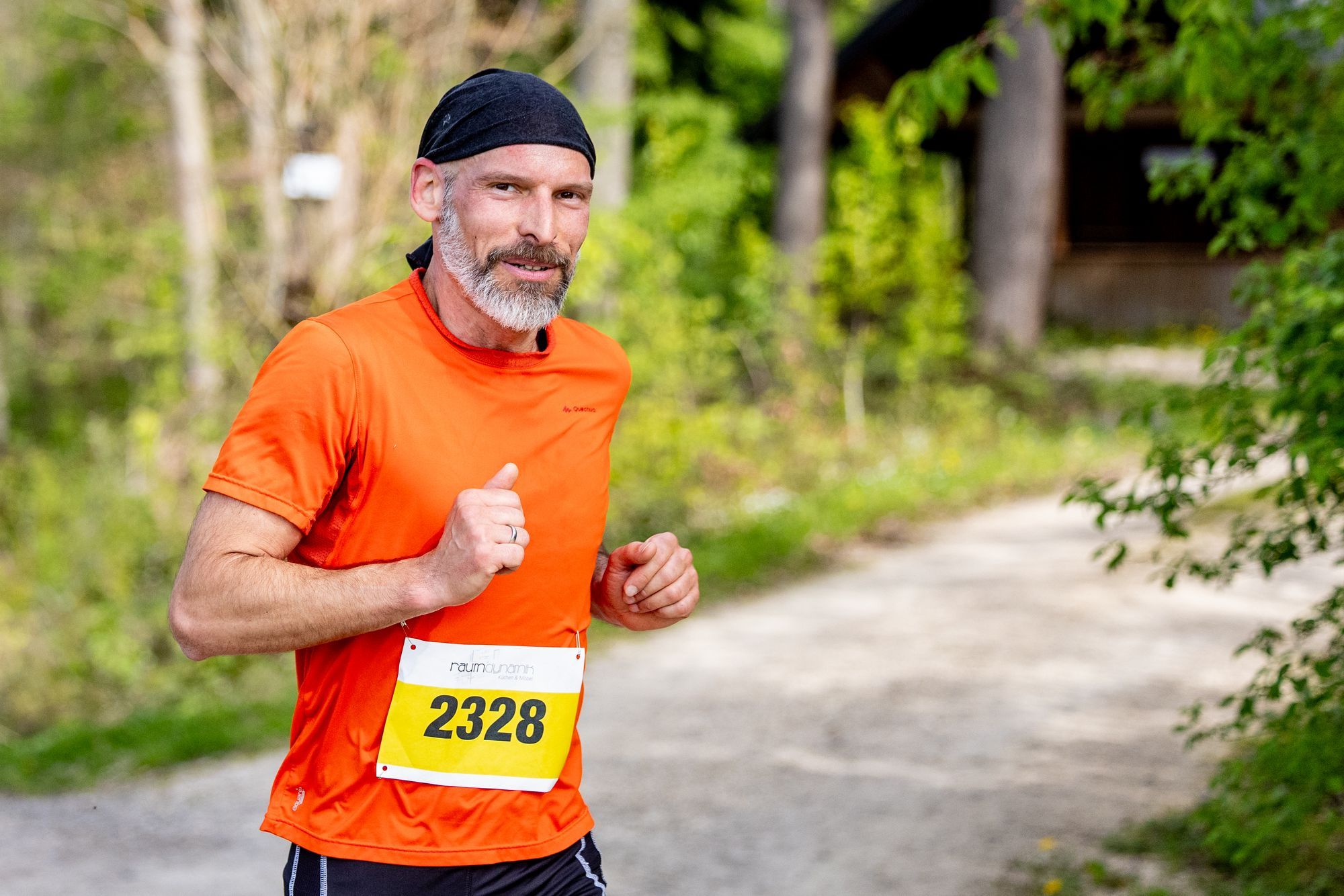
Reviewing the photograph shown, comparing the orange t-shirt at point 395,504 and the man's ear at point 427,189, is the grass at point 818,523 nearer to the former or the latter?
the orange t-shirt at point 395,504

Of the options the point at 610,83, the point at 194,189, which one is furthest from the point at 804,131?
the point at 194,189

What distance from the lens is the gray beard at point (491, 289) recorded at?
6.70 ft

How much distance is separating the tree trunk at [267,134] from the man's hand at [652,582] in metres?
5.30

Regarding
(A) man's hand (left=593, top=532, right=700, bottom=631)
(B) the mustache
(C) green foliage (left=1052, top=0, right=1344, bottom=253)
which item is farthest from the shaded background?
(B) the mustache

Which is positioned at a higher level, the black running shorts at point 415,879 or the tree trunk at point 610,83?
the tree trunk at point 610,83

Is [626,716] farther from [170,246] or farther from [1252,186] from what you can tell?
[170,246]

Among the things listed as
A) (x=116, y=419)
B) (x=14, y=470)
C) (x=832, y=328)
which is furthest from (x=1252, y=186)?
(x=116, y=419)

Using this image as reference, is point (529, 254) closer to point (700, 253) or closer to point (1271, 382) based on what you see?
point (1271, 382)

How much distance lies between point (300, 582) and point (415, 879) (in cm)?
51

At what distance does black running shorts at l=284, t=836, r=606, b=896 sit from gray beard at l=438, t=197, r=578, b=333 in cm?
83

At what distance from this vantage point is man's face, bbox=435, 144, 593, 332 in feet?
6.70

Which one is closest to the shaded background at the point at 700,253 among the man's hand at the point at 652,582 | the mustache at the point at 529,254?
the man's hand at the point at 652,582

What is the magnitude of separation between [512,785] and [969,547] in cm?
771

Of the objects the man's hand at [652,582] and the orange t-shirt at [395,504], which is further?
the man's hand at [652,582]
